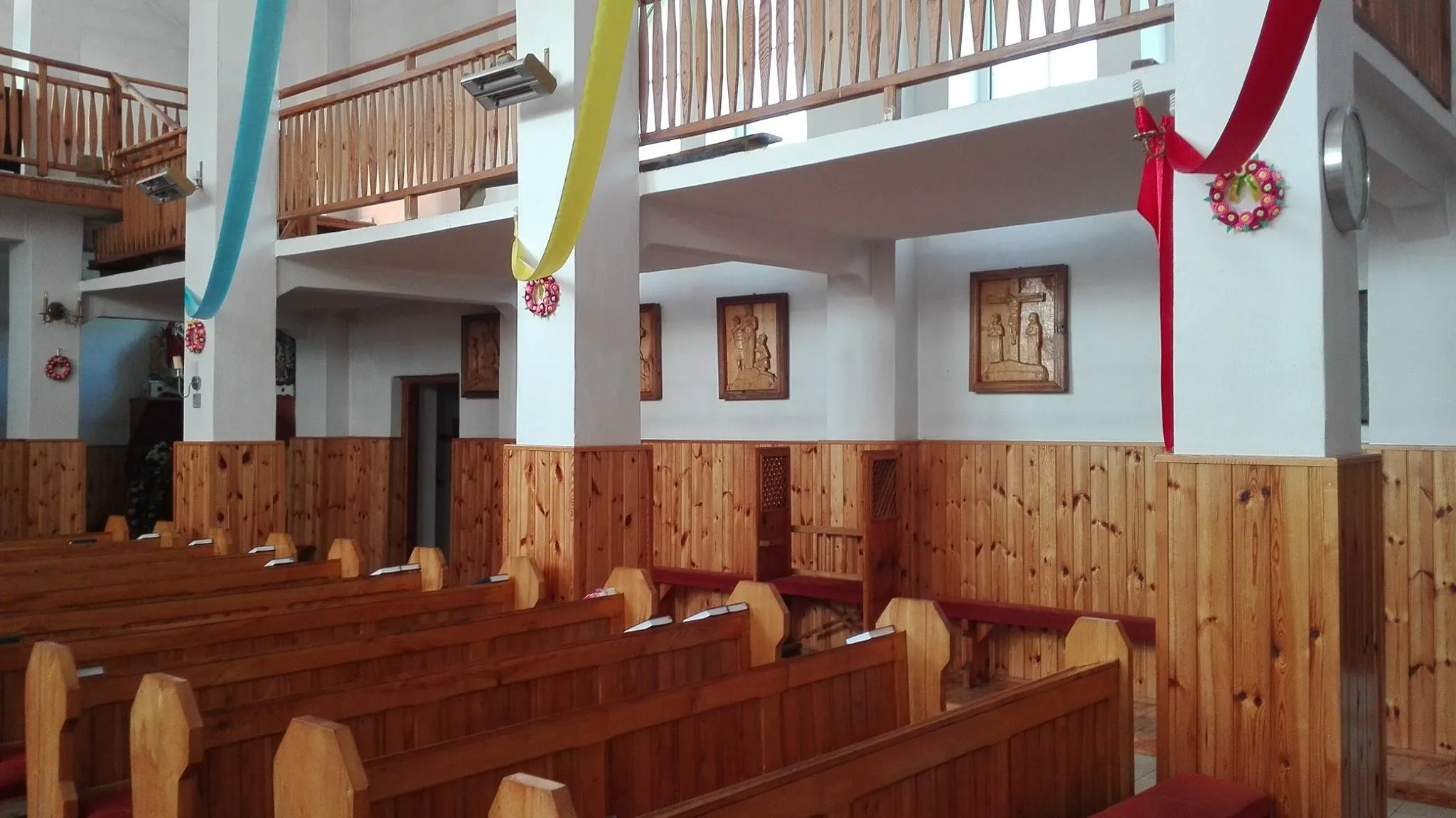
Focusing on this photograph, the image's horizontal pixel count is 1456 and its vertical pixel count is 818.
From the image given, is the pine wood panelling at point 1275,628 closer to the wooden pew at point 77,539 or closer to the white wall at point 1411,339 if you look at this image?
the white wall at point 1411,339

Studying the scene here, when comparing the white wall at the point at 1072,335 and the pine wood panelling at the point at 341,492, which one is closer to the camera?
the white wall at the point at 1072,335

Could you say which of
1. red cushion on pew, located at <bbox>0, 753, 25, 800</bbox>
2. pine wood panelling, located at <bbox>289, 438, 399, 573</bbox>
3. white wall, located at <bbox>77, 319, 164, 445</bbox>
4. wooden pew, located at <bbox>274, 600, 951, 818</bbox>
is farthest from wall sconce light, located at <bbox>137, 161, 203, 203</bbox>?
wooden pew, located at <bbox>274, 600, 951, 818</bbox>

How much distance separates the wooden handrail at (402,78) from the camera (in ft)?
21.2

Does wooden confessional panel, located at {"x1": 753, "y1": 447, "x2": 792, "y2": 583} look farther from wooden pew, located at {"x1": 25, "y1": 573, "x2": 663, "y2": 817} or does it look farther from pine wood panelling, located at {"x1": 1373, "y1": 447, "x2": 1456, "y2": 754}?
pine wood panelling, located at {"x1": 1373, "y1": 447, "x2": 1456, "y2": 754}

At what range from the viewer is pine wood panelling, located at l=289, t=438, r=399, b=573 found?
10992 mm

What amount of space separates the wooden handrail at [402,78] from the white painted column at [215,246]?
322 millimetres

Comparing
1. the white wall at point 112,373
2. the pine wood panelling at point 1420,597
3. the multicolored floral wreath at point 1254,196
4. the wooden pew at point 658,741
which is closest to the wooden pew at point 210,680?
the wooden pew at point 658,741

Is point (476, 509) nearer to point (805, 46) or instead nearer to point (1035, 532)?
point (1035, 532)

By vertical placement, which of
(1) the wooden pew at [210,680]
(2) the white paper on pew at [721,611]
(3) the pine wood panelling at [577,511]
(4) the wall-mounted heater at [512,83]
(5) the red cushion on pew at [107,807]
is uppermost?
(4) the wall-mounted heater at [512,83]

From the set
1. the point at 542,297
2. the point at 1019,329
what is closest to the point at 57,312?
the point at 542,297

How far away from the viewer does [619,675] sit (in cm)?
362

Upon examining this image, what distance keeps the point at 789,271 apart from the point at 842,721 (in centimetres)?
554

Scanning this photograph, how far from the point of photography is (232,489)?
7.84 metres

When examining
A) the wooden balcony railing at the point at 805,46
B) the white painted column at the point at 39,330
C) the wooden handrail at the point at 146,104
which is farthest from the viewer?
the wooden handrail at the point at 146,104
